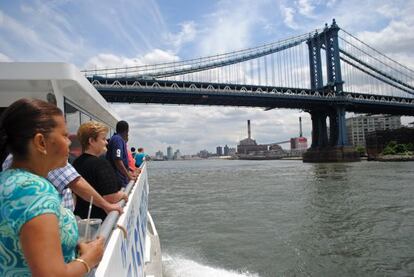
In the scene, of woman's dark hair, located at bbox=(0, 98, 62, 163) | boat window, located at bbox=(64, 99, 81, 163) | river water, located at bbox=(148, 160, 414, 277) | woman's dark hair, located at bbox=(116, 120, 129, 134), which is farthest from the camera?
river water, located at bbox=(148, 160, 414, 277)

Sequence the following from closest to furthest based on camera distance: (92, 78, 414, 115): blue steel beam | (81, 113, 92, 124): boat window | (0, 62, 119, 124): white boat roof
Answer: (0, 62, 119, 124): white boat roof → (81, 113, 92, 124): boat window → (92, 78, 414, 115): blue steel beam

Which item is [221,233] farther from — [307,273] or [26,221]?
[26,221]

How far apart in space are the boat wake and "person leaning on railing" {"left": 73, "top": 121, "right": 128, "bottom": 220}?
295 centimetres

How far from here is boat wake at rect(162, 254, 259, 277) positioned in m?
4.69

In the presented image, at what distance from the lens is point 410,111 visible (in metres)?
50.0

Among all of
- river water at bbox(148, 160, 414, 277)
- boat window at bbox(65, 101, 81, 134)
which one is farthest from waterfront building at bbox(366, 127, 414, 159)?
boat window at bbox(65, 101, 81, 134)

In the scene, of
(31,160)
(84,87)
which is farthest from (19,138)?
(84,87)

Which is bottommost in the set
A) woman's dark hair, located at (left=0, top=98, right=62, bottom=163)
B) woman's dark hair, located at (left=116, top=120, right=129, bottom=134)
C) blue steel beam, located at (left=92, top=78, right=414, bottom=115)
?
woman's dark hair, located at (left=0, top=98, right=62, bottom=163)

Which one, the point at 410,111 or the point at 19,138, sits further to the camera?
the point at 410,111

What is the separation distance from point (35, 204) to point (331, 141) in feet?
160

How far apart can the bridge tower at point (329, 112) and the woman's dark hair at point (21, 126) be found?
45.2 m

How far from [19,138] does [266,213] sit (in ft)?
27.2

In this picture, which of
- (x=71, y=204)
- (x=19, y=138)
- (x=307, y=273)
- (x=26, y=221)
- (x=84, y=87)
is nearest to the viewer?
(x=26, y=221)

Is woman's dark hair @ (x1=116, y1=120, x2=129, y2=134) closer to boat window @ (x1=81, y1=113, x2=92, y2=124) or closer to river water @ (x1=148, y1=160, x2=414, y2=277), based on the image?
boat window @ (x1=81, y1=113, x2=92, y2=124)
